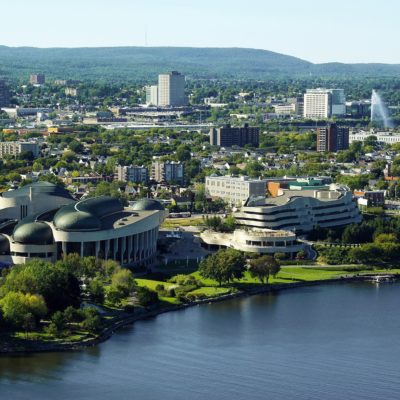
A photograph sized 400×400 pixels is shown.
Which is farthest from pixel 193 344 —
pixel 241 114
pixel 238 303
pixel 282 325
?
pixel 241 114

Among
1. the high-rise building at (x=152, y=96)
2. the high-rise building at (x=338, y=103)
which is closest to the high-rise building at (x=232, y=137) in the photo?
the high-rise building at (x=338, y=103)

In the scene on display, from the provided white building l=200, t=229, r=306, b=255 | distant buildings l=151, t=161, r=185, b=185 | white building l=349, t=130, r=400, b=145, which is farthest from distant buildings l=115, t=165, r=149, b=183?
white building l=349, t=130, r=400, b=145

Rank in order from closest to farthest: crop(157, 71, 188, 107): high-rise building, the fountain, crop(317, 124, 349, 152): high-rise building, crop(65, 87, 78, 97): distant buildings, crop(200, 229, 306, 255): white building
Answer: crop(200, 229, 306, 255): white building → crop(317, 124, 349, 152): high-rise building → the fountain → crop(157, 71, 188, 107): high-rise building → crop(65, 87, 78, 97): distant buildings

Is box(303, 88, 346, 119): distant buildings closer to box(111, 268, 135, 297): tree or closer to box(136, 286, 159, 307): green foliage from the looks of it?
box(111, 268, 135, 297): tree

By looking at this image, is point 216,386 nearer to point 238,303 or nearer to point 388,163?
point 238,303

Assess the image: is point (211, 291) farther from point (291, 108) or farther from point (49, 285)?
point (291, 108)

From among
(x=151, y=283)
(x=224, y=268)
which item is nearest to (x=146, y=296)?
(x=151, y=283)
